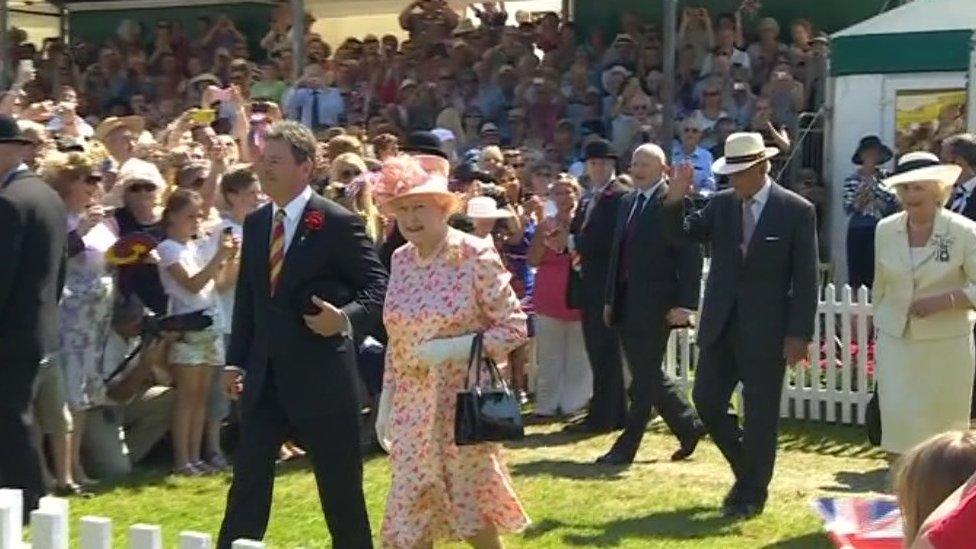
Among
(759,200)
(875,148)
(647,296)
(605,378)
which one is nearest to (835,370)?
(605,378)

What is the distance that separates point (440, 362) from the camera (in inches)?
245

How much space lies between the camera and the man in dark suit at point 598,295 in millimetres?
10883

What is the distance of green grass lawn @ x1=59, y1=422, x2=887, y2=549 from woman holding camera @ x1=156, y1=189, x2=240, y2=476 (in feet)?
0.97

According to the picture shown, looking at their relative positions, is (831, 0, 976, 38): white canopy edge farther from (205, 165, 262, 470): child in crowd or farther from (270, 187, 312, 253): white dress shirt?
(270, 187, 312, 253): white dress shirt

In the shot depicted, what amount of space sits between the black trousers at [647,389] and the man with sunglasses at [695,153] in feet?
17.2

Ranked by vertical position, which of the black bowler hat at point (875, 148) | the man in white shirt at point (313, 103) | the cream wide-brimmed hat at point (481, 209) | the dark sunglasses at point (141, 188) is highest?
the man in white shirt at point (313, 103)

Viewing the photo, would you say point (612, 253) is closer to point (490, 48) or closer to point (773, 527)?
point (773, 527)

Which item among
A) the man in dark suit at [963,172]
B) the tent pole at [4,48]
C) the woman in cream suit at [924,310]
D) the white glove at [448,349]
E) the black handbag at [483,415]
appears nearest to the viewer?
the black handbag at [483,415]

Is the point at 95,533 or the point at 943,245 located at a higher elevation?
the point at 943,245

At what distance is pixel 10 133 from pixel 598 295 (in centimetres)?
455

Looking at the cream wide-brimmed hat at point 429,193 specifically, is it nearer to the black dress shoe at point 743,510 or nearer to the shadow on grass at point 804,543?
the shadow on grass at point 804,543

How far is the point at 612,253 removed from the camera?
1010 centimetres

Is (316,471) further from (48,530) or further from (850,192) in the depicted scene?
(850,192)

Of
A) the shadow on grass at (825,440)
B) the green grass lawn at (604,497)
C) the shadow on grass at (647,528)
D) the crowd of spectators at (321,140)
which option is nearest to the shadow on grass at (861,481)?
the green grass lawn at (604,497)
